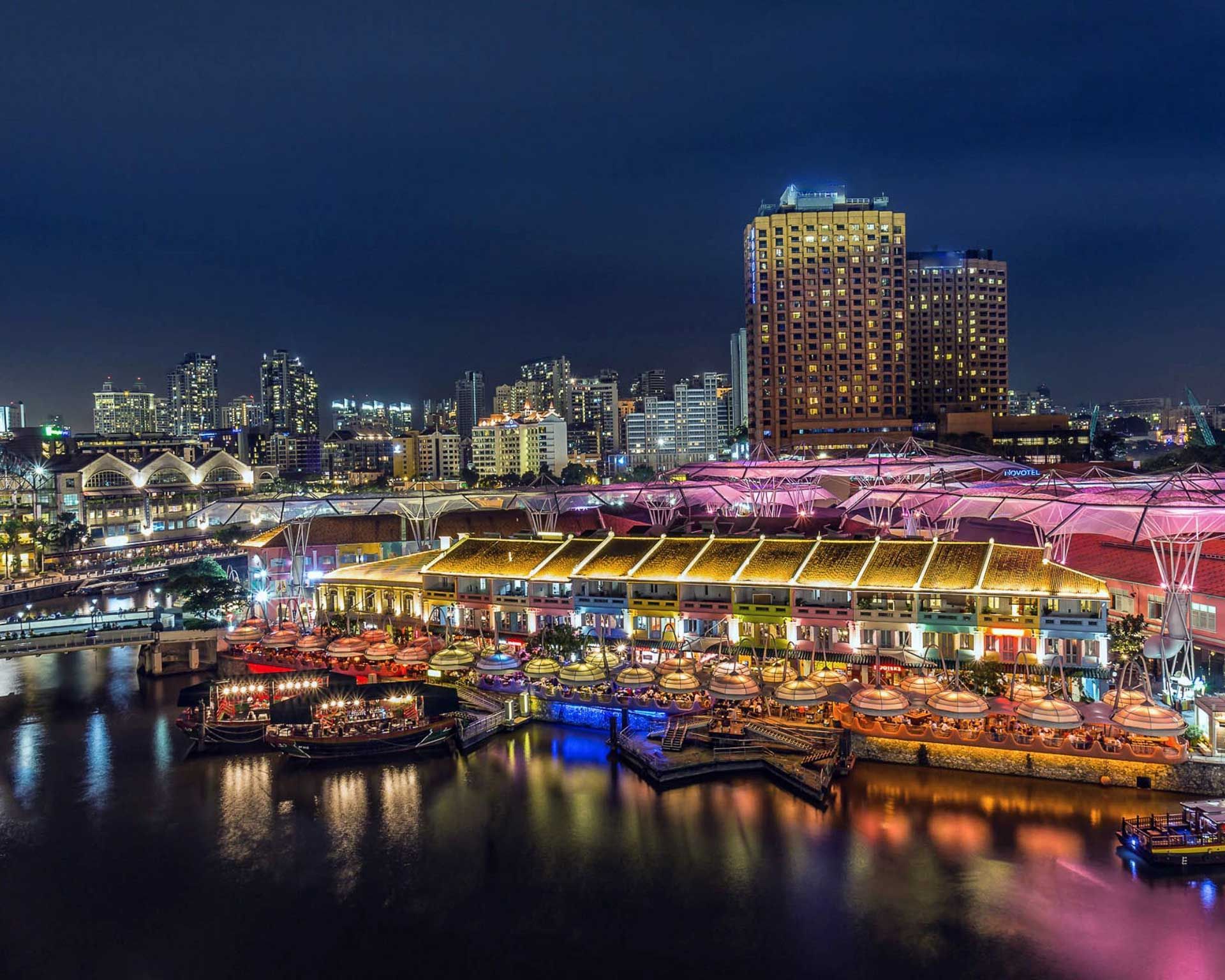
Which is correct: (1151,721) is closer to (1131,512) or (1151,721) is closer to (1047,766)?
(1047,766)

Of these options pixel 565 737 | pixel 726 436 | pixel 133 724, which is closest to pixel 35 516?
pixel 133 724

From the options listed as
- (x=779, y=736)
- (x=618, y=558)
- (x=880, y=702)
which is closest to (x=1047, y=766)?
(x=880, y=702)

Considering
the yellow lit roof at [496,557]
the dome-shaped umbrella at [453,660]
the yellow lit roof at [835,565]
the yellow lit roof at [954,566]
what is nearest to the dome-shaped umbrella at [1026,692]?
the yellow lit roof at [954,566]

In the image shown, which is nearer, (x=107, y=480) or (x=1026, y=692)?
(x=1026, y=692)

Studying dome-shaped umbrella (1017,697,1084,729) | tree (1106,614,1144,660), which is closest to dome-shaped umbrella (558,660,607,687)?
dome-shaped umbrella (1017,697,1084,729)

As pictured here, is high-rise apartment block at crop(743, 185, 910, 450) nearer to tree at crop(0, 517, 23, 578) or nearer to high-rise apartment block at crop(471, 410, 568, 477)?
high-rise apartment block at crop(471, 410, 568, 477)

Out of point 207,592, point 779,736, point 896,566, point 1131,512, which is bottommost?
point 779,736
